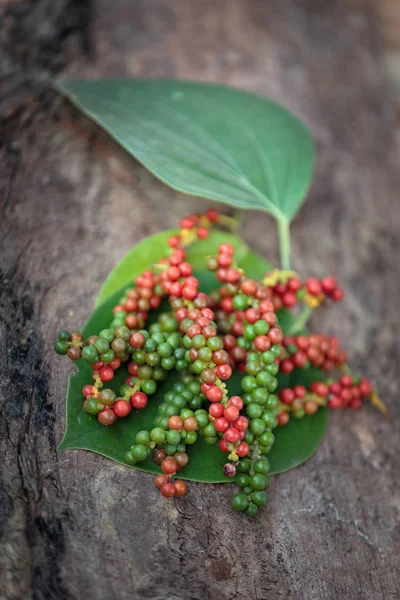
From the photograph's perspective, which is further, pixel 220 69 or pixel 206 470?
pixel 220 69

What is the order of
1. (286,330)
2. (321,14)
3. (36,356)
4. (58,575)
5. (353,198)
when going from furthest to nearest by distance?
(321,14), (353,198), (286,330), (36,356), (58,575)

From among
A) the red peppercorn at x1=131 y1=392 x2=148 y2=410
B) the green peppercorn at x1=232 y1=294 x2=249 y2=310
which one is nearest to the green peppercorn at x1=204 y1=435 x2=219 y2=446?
the red peppercorn at x1=131 y1=392 x2=148 y2=410

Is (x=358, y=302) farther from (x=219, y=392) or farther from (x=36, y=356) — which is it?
(x=36, y=356)

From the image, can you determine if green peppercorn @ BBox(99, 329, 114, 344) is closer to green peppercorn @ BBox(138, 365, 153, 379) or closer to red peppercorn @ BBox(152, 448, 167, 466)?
green peppercorn @ BBox(138, 365, 153, 379)

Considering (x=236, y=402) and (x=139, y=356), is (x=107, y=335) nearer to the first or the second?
(x=139, y=356)

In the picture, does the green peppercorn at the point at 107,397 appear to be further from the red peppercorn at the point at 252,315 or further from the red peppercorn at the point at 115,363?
the red peppercorn at the point at 252,315

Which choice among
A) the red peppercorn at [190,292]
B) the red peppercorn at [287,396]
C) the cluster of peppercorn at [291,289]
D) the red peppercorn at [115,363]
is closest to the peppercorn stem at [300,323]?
the cluster of peppercorn at [291,289]

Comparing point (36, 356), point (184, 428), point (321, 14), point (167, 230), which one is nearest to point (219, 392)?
point (184, 428)
